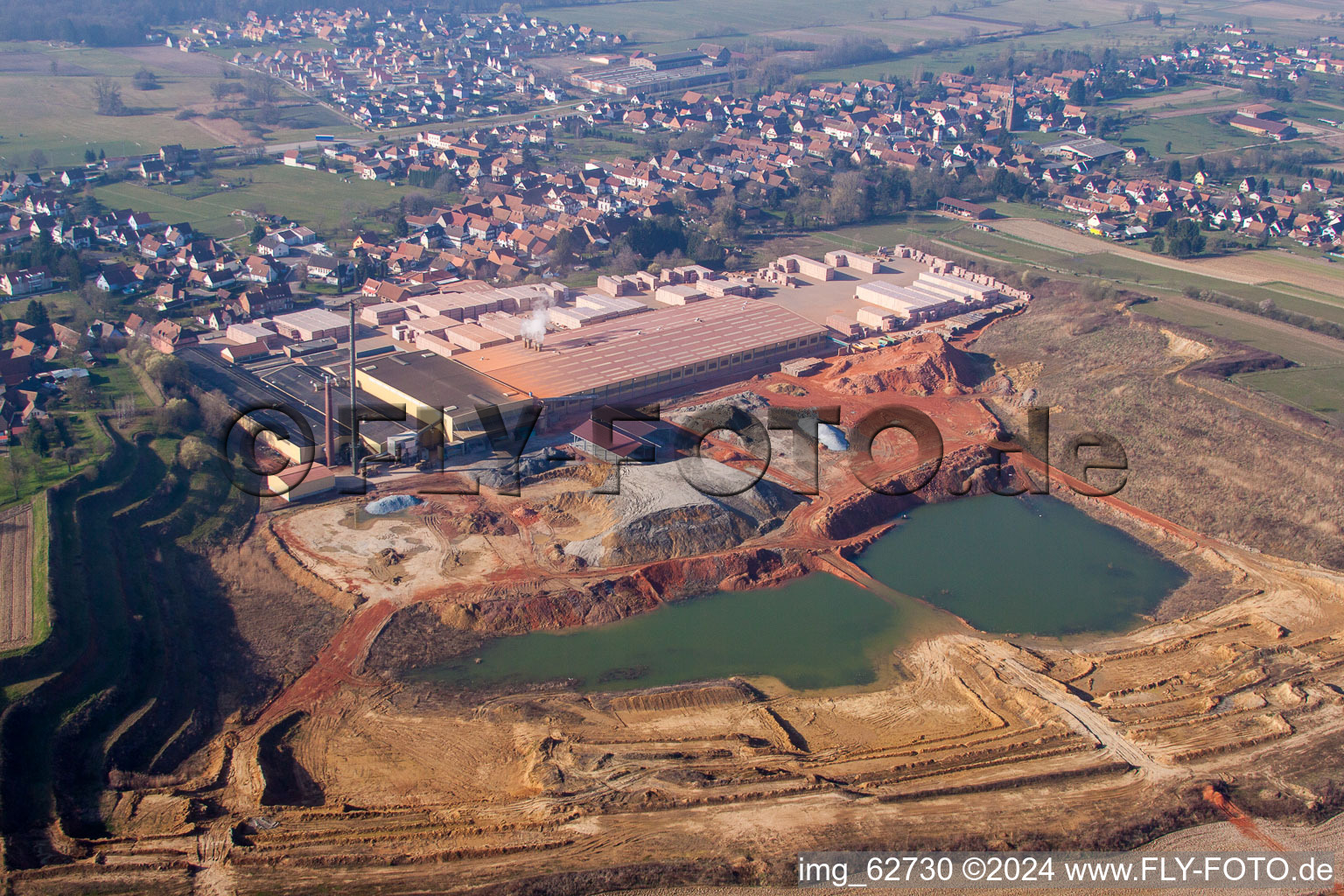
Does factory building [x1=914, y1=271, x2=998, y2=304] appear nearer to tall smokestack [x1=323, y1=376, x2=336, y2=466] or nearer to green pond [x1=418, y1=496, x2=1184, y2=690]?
green pond [x1=418, y1=496, x2=1184, y2=690]

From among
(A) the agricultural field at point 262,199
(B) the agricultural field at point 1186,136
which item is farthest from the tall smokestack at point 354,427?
(B) the agricultural field at point 1186,136

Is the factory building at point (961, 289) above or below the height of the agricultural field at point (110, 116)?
below

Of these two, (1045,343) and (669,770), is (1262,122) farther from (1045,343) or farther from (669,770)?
(669,770)

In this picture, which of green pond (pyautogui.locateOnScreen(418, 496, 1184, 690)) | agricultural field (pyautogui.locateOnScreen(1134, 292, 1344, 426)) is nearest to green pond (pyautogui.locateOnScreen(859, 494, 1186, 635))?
green pond (pyautogui.locateOnScreen(418, 496, 1184, 690))

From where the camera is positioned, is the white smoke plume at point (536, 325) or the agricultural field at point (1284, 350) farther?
the white smoke plume at point (536, 325)

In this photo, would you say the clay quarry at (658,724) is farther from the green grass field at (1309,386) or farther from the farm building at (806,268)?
the farm building at (806,268)

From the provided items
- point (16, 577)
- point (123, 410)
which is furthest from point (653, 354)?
point (16, 577)
